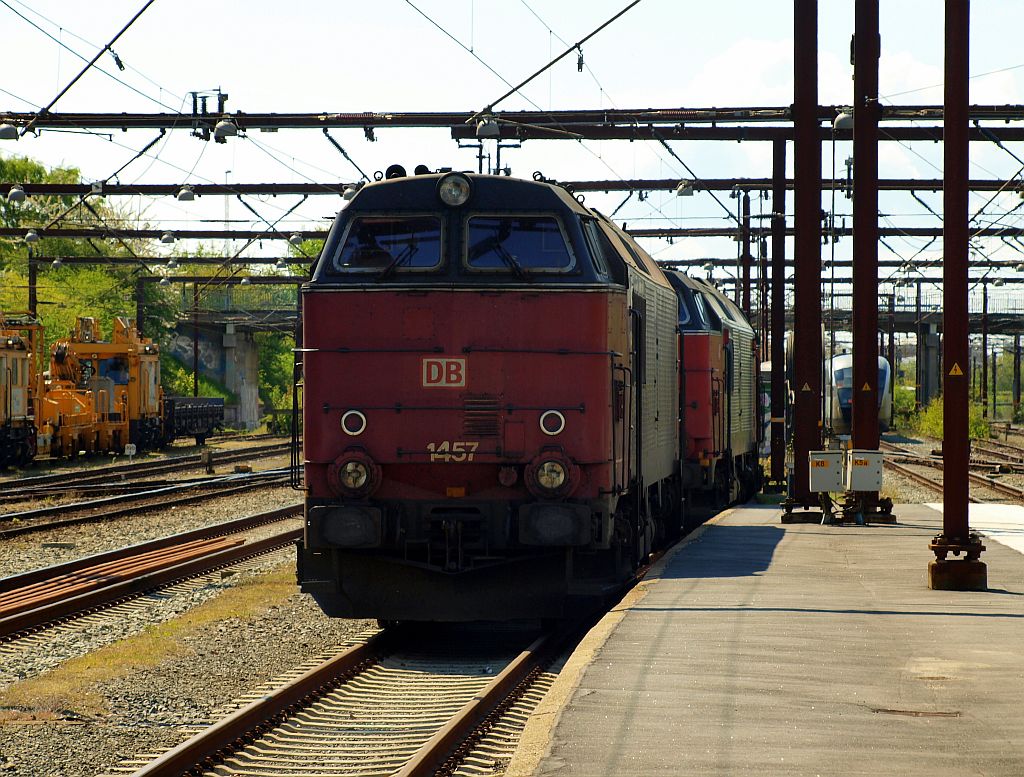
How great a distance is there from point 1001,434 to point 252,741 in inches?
2717

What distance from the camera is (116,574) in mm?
15109

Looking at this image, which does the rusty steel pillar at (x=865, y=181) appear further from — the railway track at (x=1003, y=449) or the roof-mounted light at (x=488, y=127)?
the railway track at (x=1003, y=449)

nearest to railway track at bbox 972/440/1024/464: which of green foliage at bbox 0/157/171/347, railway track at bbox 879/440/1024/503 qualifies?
railway track at bbox 879/440/1024/503

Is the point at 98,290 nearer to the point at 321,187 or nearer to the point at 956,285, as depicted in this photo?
the point at 321,187

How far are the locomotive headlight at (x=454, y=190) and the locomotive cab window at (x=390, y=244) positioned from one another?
180 millimetres

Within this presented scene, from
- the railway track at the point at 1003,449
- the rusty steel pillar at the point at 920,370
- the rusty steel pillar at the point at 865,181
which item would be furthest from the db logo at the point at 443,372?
the rusty steel pillar at the point at 920,370

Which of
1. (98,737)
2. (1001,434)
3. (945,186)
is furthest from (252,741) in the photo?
(1001,434)

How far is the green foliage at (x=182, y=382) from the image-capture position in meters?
70.8

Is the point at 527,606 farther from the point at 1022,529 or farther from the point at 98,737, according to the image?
the point at 1022,529

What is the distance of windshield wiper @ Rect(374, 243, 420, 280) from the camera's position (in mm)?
10945

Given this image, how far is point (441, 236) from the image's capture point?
1109 cm

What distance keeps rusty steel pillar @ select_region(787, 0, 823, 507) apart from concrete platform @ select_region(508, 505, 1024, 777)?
8610 mm

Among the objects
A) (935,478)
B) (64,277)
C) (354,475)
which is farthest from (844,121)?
(64,277)

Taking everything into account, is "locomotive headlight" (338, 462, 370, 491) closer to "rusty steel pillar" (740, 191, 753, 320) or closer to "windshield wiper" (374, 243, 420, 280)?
"windshield wiper" (374, 243, 420, 280)
